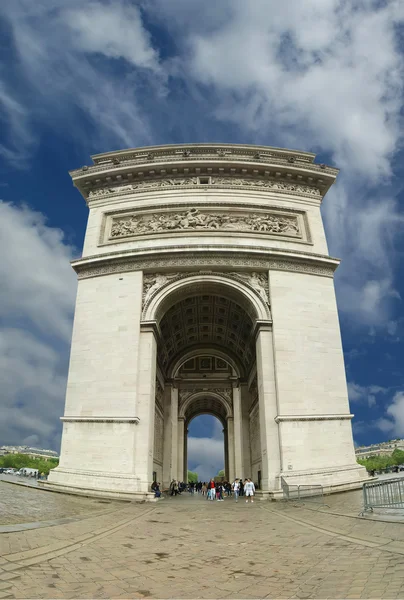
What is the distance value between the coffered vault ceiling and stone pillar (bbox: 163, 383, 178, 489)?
78.6 inches

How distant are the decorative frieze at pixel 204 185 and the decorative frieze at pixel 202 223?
5.99 ft

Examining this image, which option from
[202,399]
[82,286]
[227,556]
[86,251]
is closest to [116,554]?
[227,556]

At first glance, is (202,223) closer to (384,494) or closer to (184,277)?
(184,277)

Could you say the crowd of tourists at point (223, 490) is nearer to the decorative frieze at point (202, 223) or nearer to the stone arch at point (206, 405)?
the stone arch at point (206, 405)

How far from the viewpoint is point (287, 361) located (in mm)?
20109

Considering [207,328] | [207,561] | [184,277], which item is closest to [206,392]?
[207,328]

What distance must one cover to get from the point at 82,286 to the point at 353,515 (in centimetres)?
1723

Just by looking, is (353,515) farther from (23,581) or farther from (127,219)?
(127,219)

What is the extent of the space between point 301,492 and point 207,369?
17288 millimetres

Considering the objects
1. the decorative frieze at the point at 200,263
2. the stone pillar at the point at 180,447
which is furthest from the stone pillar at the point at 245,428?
the decorative frieze at the point at 200,263

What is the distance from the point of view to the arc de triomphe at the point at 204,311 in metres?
18.7

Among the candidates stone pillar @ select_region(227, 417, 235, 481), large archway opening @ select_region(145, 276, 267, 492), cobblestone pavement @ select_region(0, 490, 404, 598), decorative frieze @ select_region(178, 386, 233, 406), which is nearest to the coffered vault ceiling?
large archway opening @ select_region(145, 276, 267, 492)

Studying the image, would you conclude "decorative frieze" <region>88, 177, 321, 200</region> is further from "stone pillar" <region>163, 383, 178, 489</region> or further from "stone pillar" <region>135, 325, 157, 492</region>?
"stone pillar" <region>163, 383, 178, 489</region>

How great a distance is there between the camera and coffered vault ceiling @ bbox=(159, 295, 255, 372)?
24.8m
